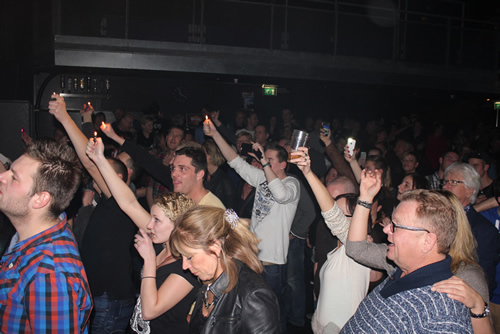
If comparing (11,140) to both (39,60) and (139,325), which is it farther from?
(139,325)

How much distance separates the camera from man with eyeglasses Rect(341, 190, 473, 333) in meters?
1.66

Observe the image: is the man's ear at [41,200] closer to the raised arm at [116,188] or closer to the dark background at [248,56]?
the raised arm at [116,188]

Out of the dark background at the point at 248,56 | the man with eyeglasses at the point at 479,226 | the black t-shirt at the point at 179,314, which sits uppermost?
the dark background at the point at 248,56

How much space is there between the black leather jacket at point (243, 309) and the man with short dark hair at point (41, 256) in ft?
1.88

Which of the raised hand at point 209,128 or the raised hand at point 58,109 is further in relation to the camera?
the raised hand at point 209,128

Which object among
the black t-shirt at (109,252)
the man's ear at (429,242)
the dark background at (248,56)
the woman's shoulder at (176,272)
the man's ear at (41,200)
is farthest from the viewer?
the dark background at (248,56)

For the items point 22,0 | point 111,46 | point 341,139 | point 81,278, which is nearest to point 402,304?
point 81,278

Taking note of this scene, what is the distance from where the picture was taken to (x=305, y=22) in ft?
37.4

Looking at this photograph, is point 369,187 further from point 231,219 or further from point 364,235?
point 231,219

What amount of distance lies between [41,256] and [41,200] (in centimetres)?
29

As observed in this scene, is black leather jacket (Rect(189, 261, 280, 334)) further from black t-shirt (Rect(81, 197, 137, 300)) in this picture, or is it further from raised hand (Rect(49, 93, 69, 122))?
raised hand (Rect(49, 93, 69, 122))

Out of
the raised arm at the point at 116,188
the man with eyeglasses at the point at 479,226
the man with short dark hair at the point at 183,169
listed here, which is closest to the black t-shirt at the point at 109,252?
the raised arm at the point at 116,188

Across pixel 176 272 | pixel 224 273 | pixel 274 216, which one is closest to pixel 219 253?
pixel 224 273

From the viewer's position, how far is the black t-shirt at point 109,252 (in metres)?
2.93
